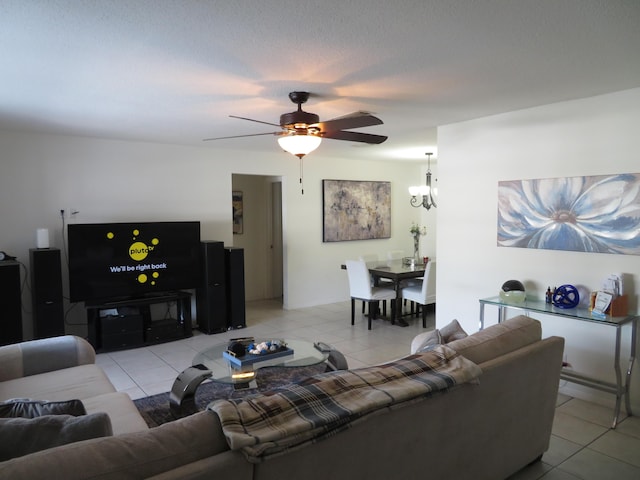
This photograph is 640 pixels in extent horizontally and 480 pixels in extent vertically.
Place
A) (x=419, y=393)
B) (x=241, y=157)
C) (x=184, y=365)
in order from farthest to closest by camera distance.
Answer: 1. (x=241, y=157)
2. (x=184, y=365)
3. (x=419, y=393)

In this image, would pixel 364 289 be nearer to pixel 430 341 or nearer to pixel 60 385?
pixel 430 341

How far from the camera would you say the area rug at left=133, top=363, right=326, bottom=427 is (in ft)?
10.8

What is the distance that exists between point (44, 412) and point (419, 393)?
1493 mm

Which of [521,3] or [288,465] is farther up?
[521,3]

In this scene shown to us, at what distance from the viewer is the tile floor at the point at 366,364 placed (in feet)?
8.72

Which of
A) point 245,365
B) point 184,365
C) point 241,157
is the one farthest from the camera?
point 241,157

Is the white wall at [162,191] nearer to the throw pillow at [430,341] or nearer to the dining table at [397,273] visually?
the dining table at [397,273]

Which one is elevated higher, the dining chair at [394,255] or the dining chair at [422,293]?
the dining chair at [394,255]

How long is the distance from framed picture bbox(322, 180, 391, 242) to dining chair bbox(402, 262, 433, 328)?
1.68 metres

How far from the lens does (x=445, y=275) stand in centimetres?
468

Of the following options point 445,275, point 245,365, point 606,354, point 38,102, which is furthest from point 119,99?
point 606,354

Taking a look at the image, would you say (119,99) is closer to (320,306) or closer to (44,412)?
(44,412)

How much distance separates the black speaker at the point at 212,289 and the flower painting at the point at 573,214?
Answer: 3.34 metres

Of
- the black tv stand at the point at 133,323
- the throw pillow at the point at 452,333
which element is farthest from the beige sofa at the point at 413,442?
the black tv stand at the point at 133,323
